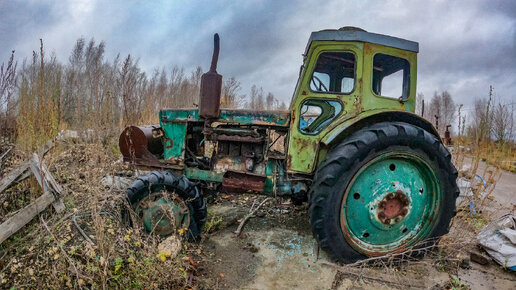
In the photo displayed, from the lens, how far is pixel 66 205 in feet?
9.58

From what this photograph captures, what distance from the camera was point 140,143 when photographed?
318 cm

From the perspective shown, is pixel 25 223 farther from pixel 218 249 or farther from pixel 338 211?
pixel 338 211

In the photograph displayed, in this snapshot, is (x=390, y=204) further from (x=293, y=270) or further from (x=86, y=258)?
(x=86, y=258)

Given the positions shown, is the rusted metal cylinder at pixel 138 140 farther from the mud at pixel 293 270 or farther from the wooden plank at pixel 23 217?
the mud at pixel 293 270

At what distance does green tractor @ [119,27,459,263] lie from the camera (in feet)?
8.30

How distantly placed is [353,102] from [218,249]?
1.92 metres

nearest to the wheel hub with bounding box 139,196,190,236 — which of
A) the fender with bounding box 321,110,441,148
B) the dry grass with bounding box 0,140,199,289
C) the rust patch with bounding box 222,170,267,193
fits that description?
the dry grass with bounding box 0,140,199,289

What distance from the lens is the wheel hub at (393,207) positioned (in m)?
2.69

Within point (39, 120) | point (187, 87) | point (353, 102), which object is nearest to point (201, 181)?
point (353, 102)

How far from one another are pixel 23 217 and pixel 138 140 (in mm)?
1185

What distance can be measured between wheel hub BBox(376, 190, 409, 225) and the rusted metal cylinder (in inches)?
96.0

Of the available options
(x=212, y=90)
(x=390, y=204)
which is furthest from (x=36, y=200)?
(x=390, y=204)

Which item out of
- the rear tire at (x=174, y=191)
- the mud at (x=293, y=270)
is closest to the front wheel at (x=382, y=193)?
the mud at (x=293, y=270)

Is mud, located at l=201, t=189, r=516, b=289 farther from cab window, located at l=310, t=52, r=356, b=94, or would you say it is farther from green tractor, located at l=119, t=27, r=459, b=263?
cab window, located at l=310, t=52, r=356, b=94
